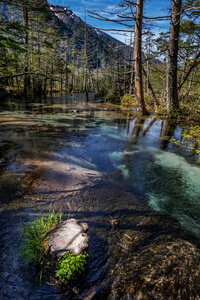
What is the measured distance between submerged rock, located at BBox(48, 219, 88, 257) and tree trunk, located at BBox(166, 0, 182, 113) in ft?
35.4

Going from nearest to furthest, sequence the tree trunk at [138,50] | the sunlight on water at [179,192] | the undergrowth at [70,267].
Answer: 1. the undergrowth at [70,267]
2. the sunlight on water at [179,192]
3. the tree trunk at [138,50]

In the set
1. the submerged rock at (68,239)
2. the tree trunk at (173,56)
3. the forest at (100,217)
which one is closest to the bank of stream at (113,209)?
the forest at (100,217)

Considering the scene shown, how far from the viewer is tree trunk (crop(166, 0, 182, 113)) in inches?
375

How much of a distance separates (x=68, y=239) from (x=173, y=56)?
470 inches

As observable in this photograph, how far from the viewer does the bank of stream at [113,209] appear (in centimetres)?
182

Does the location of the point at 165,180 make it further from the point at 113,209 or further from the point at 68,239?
the point at 68,239

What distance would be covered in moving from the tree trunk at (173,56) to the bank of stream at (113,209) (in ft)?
18.2

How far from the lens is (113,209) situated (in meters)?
3.08

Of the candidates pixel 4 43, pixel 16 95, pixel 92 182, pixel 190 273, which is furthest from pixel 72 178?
pixel 16 95

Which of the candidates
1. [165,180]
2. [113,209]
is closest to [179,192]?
[165,180]

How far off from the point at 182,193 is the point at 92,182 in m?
2.14

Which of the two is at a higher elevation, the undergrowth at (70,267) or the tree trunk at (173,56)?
the tree trunk at (173,56)

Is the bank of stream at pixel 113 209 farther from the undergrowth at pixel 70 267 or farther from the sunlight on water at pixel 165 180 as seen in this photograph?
the undergrowth at pixel 70 267

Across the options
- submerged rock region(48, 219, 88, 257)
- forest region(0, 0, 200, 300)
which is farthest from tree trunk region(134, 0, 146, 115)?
submerged rock region(48, 219, 88, 257)
